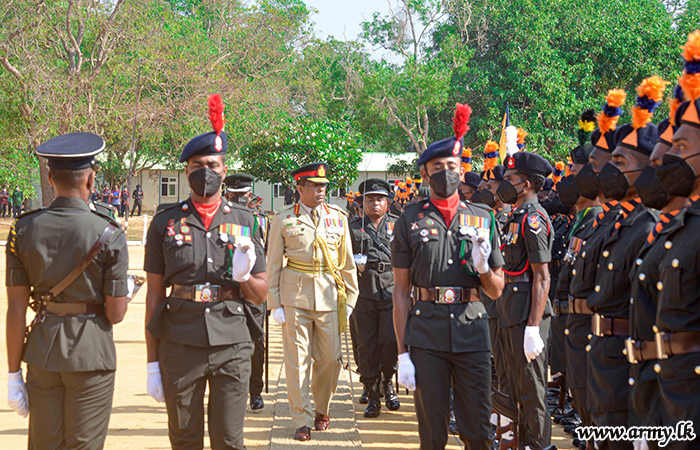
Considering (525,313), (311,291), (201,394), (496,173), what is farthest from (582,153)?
(201,394)

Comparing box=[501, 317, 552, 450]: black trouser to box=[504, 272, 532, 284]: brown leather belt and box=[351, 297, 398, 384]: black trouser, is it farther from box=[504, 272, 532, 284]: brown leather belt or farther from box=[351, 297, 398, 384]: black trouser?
box=[351, 297, 398, 384]: black trouser

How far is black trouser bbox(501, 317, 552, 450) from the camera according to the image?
18.1 ft

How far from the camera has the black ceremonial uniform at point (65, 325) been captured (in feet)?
12.9

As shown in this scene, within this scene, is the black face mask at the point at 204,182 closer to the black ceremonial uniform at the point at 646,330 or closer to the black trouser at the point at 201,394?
the black trouser at the point at 201,394

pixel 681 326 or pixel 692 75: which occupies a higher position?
pixel 692 75

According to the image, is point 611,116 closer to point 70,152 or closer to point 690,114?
point 690,114

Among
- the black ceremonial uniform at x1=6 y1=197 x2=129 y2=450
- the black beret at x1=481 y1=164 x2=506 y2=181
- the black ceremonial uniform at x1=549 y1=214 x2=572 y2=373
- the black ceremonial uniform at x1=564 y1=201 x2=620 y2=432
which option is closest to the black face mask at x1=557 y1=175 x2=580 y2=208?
the black ceremonial uniform at x1=549 y1=214 x2=572 y2=373

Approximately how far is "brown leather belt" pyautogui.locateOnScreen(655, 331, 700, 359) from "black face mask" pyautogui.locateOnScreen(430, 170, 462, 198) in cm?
196

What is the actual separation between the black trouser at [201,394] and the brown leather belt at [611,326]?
7.34ft

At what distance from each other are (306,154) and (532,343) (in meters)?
19.8

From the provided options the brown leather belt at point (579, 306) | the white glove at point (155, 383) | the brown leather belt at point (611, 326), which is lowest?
the white glove at point (155, 383)

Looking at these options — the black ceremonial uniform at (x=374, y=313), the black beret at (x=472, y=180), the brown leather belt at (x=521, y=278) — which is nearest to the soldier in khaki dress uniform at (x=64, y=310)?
the brown leather belt at (x=521, y=278)

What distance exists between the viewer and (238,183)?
932cm

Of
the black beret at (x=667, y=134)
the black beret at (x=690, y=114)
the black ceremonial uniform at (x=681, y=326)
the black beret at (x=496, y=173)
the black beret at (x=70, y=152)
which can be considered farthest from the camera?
the black beret at (x=496, y=173)
